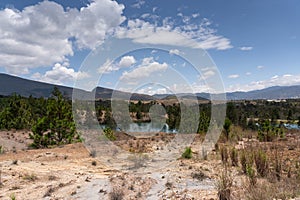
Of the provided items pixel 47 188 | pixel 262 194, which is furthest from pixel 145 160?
pixel 262 194

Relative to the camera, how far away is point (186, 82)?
8938mm

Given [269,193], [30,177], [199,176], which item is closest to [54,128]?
[30,177]

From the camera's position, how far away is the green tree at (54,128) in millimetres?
18438

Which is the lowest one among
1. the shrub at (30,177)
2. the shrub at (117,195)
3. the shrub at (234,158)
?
the shrub at (30,177)

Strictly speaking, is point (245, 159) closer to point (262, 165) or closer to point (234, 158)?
point (262, 165)

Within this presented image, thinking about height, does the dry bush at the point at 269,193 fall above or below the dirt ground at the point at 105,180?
above

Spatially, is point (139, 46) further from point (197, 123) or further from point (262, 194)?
point (197, 123)

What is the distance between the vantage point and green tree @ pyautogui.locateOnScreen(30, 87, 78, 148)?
18.4 meters

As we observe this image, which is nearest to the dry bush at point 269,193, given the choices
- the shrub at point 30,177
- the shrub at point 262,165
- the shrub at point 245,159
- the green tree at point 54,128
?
the shrub at point 262,165

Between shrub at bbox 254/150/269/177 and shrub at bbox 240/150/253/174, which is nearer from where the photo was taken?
shrub at bbox 254/150/269/177

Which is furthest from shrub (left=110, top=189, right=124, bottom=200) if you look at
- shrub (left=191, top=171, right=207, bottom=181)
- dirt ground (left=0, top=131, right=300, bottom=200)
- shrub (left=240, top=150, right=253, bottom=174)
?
shrub (left=240, top=150, right=253, bottom=174)

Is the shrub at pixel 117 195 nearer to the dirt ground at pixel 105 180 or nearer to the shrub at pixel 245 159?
the dirt ground at pixel 105 180

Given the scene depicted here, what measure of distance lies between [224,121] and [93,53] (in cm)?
973

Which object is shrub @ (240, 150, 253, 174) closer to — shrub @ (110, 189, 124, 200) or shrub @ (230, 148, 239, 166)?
shrub @ (230, 148, 239, 166)
